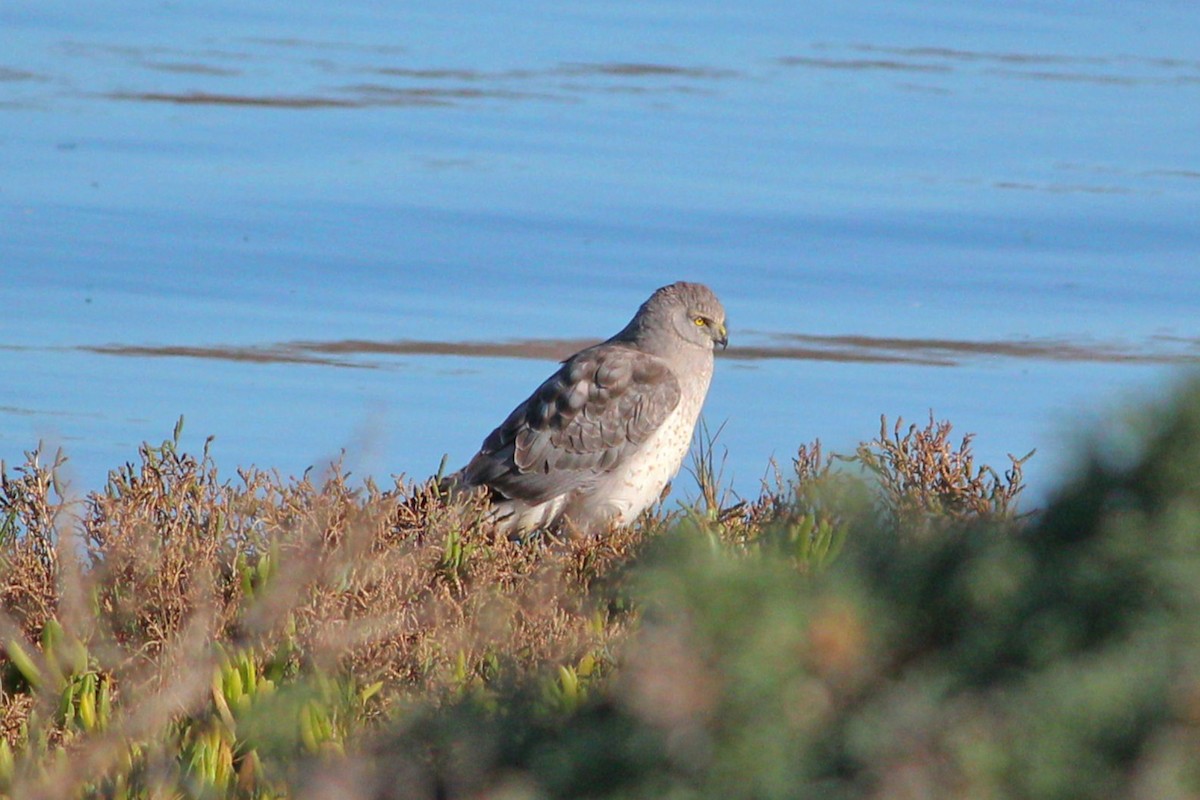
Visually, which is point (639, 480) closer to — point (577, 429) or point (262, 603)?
point (577, 429)

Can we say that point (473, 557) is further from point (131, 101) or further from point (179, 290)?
point (131, 101)

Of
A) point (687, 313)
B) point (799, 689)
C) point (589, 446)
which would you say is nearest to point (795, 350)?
point (687, 313)

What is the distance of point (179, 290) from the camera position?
505 inches

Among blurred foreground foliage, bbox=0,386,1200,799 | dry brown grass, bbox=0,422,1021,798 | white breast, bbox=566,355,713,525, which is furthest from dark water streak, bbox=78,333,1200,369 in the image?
blurred foreground foliage, bbox=0,386,1200,799

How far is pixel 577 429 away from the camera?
26.8ft

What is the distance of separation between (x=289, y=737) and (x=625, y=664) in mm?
1570

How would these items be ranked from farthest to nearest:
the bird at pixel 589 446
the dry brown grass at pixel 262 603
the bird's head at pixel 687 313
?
1. the bird's head at pixel 687 313
2. the bird at pixel 589 446
3. the dry brown grass at pixel 262 603

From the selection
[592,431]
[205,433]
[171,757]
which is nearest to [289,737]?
[171,757]

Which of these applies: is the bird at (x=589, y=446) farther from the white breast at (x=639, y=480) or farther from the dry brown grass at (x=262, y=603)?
the dry brown grass at (x=262, y=603)

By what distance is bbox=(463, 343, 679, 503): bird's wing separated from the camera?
8.09 metres

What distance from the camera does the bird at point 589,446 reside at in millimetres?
8078

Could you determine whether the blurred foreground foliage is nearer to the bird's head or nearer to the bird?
the bird

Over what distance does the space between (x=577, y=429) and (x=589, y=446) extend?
0.08 m

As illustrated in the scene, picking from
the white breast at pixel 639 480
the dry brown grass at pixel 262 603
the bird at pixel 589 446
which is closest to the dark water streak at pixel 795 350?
the bird at pixel 589 446
